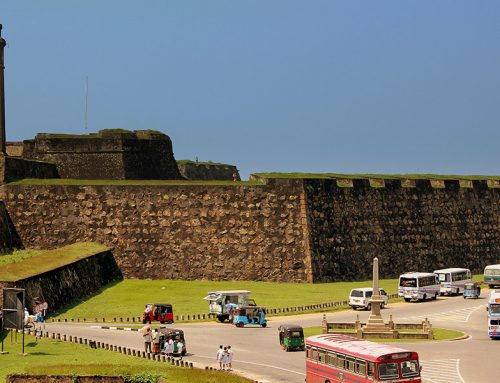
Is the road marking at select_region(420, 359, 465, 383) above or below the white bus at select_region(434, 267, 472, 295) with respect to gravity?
below

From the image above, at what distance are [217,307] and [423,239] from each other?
25797 millimetres

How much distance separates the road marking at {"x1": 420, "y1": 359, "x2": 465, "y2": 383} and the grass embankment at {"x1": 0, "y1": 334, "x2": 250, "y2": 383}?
677cm

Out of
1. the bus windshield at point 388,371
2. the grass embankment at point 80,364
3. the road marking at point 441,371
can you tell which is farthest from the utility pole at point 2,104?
the bus windshield at point 388,371

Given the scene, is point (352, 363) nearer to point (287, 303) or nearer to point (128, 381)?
point (128, 381)

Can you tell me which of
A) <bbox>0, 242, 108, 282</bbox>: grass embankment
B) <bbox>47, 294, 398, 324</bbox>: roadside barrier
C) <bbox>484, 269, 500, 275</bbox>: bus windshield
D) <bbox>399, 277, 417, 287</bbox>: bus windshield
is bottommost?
<bbox>47, 294, 398, 324</bbox>: roadside barrier

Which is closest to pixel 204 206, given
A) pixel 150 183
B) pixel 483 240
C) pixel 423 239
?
pixel 150 183

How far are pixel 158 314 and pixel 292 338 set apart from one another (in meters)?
11.9

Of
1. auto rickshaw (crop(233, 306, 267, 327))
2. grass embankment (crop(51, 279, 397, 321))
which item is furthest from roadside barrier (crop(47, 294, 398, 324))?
auto rickshaw (crop(233, 306, 267, 327))

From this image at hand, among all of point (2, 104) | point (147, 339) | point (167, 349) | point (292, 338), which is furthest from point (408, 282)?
point (2, 104)

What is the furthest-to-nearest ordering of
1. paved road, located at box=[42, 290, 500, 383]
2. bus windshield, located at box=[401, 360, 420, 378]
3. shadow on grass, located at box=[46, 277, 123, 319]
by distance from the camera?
shadow on grass, located at box=[46, 277, 123, 319] < paved road, located at box=[42, 290, 500, 383] < bus windshield, located at box=[401, 360, 420, 378]

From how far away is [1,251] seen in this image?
70500mm

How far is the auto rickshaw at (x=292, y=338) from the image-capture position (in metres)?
44.9

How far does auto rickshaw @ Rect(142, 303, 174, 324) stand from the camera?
5481 centimetres

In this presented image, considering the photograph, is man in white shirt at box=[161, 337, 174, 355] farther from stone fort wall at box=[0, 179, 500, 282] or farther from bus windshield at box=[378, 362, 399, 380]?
stone fort wall at box=[0, 179, 500, 282]
